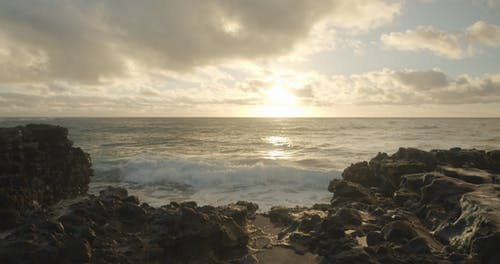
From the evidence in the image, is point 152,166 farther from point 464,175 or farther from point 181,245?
point 464,175

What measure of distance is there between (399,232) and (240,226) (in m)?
4.45

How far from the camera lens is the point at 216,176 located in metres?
24.2

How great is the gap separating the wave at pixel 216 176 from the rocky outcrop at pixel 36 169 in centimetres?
932

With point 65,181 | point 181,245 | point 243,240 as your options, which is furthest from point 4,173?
point 243,240

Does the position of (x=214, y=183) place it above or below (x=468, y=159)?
below

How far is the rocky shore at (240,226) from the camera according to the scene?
6945 millimetres

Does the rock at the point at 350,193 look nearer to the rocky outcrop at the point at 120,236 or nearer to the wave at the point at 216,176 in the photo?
the rocky outcrop at the point at 120,236

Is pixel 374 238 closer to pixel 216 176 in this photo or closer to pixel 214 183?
pixel 214 183

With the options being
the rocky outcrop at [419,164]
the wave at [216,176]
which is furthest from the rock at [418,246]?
the wave at [216,176]

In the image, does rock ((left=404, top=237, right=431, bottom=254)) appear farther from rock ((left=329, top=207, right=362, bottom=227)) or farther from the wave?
the wave

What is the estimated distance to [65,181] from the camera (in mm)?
13734

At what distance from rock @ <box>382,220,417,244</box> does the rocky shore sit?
26 millimetres

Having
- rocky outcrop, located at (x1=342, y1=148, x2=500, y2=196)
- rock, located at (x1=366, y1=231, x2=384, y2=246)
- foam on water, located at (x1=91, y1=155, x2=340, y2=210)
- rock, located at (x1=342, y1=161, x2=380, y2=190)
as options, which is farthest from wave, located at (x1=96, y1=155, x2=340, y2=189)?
rock, located at (x1=366, y1=231, x2=384, y2=246)

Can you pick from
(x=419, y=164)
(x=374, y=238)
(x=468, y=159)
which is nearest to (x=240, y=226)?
(x=374, y=238)
